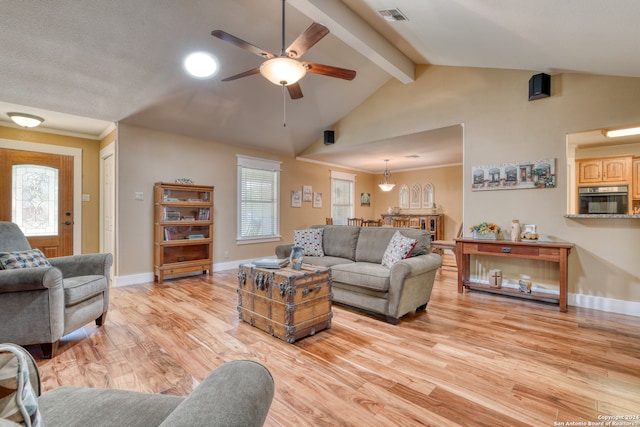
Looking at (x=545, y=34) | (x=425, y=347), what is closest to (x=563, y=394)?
(x=425, y=347)

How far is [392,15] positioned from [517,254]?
308cm

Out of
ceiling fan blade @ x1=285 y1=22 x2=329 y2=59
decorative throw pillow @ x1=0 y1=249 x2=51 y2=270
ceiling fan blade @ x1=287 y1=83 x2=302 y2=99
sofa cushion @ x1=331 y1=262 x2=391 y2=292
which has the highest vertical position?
ceiling fan blade @ x1=285 y1=22 x2=329 y2=59

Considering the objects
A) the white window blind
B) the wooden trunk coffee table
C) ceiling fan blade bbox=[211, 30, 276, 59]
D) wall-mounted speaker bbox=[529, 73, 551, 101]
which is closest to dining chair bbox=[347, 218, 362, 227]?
the white window blind

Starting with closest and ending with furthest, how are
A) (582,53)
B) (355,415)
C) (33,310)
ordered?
1. (355,415)
2. (33,310)
3. (582,53)

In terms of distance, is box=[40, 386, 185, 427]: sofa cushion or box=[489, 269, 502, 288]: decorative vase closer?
box=[40, 386, 185, 427]: sofa cushion

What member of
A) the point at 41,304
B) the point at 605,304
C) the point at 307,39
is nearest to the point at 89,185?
the point at 41,304

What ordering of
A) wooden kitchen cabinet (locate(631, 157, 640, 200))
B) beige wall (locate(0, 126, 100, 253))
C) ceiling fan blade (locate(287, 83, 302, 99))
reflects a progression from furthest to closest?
1. beige wall (locate(0, 126, 100, 253))
2. wooden kitchen cabinet (locate(631, 157, 640, 200))
3. ceiling fan blade (locate(287, 83, 302, 99))

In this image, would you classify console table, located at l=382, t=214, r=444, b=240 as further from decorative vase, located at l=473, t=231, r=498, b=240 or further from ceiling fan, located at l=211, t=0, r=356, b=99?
ceiling fan, located at l=211, t=0, r=356, b=99

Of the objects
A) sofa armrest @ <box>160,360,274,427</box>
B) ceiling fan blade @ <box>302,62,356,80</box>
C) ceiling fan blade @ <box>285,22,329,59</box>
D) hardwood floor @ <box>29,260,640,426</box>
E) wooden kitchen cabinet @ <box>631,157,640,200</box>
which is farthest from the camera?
wooden kitchen cabinet @ <box>631,157,640,200</box>

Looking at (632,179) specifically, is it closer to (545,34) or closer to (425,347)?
(545,34)

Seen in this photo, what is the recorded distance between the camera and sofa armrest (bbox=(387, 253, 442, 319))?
2.83m

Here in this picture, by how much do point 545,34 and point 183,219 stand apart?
5.17 m

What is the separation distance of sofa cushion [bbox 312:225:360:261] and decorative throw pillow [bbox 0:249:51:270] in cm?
301

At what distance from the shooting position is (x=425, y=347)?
2.41 metres
